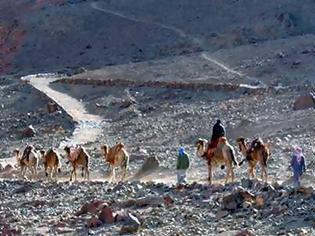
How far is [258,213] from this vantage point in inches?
956


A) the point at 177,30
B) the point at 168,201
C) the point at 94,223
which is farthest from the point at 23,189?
the point at 177,30

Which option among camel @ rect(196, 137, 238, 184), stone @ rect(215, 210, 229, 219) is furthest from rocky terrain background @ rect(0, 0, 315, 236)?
camel @ rect(196, 137, 238, 184)

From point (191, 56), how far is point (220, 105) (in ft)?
55.3

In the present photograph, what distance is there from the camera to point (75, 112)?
180ft

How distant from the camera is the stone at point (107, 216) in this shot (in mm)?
25297

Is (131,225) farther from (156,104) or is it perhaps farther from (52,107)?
(52,107)

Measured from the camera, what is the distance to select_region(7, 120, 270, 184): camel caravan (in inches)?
1179

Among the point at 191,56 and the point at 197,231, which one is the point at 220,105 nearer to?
the point at 191,56

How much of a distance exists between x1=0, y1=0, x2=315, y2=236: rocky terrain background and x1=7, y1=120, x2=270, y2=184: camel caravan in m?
0.53

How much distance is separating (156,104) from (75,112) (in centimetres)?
380

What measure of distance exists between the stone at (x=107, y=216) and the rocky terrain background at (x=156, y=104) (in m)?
0.03

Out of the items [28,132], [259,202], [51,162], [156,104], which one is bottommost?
[259,202]

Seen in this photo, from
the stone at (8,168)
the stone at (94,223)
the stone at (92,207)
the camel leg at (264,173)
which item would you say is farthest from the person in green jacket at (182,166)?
the stone at (8,168)

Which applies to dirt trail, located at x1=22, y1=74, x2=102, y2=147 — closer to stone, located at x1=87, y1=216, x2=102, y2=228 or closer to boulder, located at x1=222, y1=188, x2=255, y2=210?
stone, located at x1=87, y1=216, x2=102, y2=228
